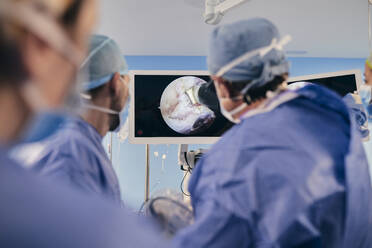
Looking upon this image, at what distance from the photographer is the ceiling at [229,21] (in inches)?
145

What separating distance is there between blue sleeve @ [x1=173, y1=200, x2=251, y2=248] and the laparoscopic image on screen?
1.51 meters

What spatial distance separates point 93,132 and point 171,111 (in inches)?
46.9

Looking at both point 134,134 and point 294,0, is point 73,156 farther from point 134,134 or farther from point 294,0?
point 294,0

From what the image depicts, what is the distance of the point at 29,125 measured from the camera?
37 cm

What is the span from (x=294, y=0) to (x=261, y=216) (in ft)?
10.7

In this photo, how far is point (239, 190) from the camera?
878mm

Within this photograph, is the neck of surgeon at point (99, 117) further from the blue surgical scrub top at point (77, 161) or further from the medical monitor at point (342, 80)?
the medical monitor at point (342, 80)

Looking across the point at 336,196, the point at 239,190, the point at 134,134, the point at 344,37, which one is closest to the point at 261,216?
the point at 239,190

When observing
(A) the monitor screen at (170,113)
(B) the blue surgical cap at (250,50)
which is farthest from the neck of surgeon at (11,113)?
(A) the monitor screen at (170,113)

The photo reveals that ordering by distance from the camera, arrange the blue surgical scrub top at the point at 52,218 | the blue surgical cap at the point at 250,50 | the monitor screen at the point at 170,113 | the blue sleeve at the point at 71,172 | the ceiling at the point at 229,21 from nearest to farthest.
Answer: the blue surgical scrub top at the point at 52,218 < the blue sleeve at the point at 71,172 < the blue surgical cap at the point at 250,50 < the monitor screen at the point at 170,113 < the ceiling at the point at 229,21

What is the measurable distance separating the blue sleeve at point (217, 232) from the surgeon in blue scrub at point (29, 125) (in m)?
0.47

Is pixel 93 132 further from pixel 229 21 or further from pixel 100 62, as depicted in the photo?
pixel 229 21

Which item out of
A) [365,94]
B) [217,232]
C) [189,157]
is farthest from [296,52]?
[217,232]

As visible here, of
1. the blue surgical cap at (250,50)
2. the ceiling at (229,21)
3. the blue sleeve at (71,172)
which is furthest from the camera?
the ceiling at (229,21)
